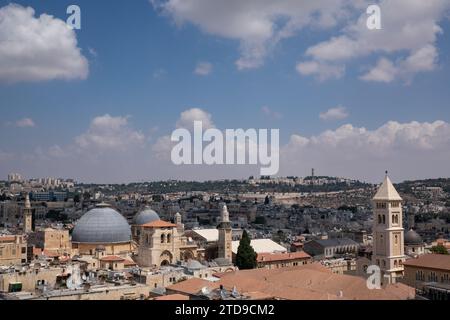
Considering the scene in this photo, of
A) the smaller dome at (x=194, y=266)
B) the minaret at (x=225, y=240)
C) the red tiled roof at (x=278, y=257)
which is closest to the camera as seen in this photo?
the smaller dome at (x=194, y=266)

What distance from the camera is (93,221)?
3559cm

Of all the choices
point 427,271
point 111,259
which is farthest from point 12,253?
point 427,271

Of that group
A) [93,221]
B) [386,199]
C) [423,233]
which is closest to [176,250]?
[93,221]

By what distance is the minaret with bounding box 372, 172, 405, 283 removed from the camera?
85.8 feet

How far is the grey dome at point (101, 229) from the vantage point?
3503 cm

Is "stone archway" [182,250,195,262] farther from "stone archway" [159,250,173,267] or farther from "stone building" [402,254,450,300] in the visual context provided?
"stone building" [402,254,450,300]

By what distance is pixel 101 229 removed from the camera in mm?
35219

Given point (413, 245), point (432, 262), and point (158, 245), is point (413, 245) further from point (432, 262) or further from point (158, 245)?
point (158, 245)

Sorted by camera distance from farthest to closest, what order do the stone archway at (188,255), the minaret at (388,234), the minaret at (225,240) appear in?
the minaret at (225,240)
the stone archway at (188,255)
the minaret at (388,234)

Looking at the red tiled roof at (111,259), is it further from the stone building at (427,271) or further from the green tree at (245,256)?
the stone building at (427,271)

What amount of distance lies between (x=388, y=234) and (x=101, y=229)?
18215 millimetres

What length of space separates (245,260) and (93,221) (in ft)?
33.8

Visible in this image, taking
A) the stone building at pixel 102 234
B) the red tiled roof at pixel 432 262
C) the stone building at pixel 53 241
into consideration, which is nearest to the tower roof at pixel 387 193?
the red tiled roof at pixel 432 262
